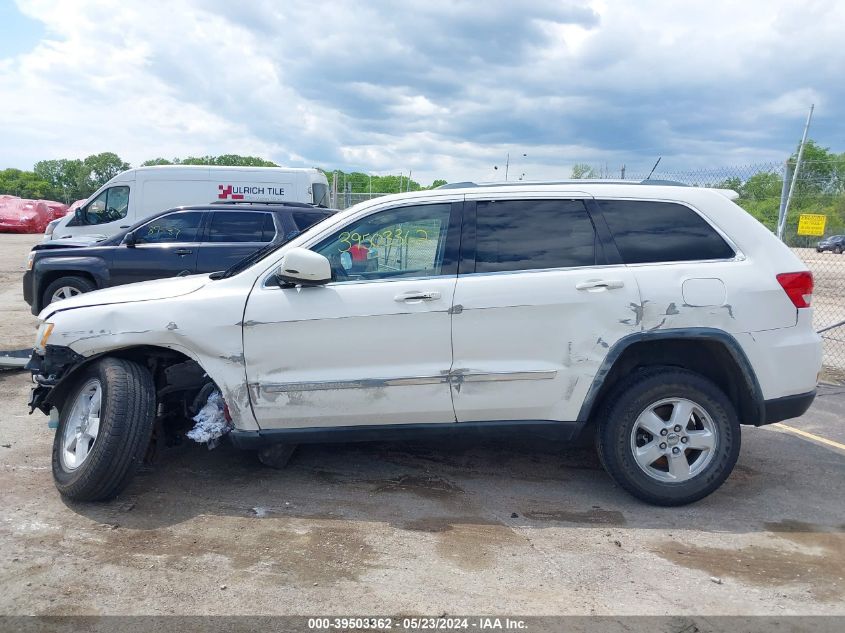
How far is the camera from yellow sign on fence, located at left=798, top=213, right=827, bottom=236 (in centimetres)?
918

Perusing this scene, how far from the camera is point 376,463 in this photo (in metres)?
4.76

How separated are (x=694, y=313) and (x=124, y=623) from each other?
3359 millimetres

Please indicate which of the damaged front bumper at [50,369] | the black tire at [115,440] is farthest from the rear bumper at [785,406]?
the damaged front bumper at [50,369]

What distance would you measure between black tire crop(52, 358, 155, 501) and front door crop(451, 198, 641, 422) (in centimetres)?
185

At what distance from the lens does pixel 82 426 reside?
165 inches

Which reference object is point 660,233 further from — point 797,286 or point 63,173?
point 63,173

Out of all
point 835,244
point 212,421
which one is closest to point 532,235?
point 212,421

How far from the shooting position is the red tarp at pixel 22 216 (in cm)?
3600

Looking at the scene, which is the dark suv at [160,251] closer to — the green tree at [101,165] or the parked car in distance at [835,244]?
the parked car in distance at [835,244]

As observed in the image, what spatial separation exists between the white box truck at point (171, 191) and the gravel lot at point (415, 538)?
10.3 m

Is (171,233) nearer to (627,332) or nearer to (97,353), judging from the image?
(97,353)

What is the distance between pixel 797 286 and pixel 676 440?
3.83ft

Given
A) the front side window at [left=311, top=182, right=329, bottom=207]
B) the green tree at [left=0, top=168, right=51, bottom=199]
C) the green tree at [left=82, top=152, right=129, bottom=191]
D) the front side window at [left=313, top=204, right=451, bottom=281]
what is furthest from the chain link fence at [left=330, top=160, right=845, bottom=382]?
the green tree at [left=82, top=152, right=129, bottom=191]

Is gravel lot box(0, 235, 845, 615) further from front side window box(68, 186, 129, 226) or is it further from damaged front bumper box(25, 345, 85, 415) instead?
front side window box(68, 186, 129, 226)
